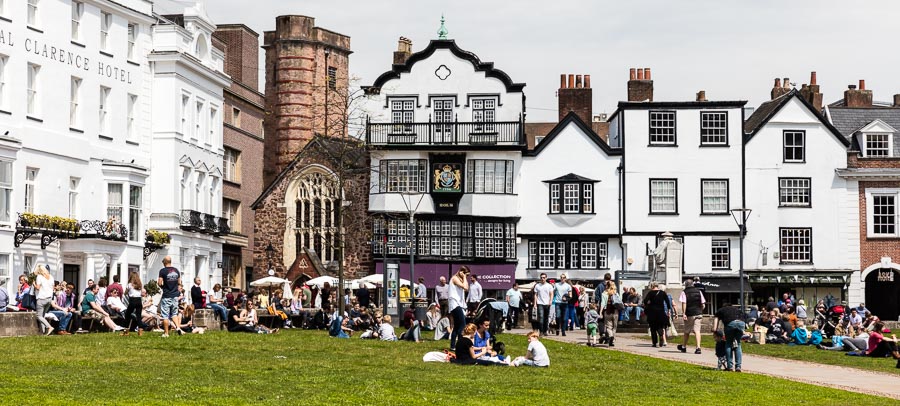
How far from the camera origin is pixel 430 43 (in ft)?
224

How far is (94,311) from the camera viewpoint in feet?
116

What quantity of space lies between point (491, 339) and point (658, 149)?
3964 cm

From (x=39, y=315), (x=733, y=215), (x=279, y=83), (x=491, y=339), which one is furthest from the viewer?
(x=279, y=83)

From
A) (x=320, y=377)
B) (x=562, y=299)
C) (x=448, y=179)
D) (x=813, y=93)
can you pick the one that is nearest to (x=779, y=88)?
(x=813, y=93)

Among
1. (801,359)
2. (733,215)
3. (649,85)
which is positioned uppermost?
(649,85)

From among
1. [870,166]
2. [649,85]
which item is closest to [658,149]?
[649,85]

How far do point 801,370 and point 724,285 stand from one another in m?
36.3

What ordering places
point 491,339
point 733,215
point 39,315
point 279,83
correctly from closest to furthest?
point 491,339, point 39,315, point 733,215, point 279,83

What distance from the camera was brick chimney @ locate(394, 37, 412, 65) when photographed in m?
73.7

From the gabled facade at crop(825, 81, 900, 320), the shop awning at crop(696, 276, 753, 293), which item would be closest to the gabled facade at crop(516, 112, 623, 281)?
the shop awning at crop(696, 276, 753, 293)

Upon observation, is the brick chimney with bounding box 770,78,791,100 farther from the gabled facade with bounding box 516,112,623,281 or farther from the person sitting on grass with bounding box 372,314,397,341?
the person sitting on grass with bounding box 372,314,397,341

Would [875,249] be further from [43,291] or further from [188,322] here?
[43,291]

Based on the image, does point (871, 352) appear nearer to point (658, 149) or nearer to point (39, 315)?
point (39, 315)

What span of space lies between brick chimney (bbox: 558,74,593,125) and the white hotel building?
721 inches
